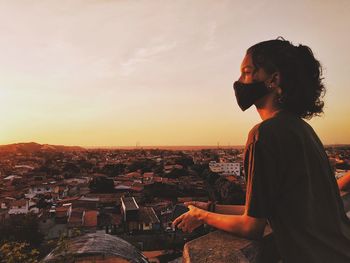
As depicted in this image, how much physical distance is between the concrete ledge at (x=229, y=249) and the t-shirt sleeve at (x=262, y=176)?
176mm

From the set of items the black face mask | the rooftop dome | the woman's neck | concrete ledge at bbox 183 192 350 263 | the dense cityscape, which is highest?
the black face mask

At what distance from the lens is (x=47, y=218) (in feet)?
100

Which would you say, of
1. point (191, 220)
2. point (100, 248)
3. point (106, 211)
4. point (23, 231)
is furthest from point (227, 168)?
point (191, 220)

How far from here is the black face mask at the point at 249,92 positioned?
1.63 meters

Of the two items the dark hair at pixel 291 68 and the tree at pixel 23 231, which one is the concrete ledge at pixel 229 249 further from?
the tree at pixel 23 231

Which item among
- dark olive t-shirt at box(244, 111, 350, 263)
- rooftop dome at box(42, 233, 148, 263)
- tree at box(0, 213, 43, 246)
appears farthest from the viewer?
tree at box(0, 213, 43, 246)

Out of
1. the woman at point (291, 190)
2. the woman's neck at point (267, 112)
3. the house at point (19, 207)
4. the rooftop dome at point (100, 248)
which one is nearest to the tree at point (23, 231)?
the house at point (19, 207)

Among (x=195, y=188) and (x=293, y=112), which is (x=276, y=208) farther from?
(x=195, y=188)

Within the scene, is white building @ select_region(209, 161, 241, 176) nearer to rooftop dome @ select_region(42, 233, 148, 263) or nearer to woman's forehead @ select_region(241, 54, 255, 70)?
rooftop dome @ select_region(42, 233, 148, 263)

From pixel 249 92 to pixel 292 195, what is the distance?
521 mm

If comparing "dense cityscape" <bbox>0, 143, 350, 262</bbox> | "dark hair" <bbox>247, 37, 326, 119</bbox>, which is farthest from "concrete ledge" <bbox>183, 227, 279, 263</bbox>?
"dense cityscape" <bbox>0, 143, 350, 262</bbox>

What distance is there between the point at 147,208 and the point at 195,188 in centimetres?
991

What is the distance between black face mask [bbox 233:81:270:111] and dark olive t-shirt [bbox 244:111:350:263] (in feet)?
0.86

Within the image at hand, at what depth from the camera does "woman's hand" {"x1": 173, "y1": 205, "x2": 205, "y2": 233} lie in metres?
1.75
